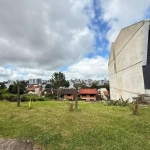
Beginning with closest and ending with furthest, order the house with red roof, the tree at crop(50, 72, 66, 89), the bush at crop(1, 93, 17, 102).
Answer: the bush at crop(1, 93, 17, 102)
the tree at crop(50, 72, 66, 89)
the house with red roof

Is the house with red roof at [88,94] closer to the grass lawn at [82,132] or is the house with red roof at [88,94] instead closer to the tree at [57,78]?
the tree at [57,78]

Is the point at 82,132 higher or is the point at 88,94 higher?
the point at 82,132

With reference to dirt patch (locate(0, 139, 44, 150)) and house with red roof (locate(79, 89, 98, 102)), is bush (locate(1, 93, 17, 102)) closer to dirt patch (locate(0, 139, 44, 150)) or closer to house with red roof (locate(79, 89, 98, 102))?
dirt patch (locate(0, 139, 44, 150))

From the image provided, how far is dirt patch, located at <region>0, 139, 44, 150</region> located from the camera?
3.74 meters

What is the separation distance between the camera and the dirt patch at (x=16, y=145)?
12.3 feet

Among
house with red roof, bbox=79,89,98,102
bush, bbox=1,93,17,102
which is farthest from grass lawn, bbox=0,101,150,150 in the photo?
house with red roof, bbox=79,89,98,102

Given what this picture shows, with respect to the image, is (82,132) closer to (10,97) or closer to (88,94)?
(10,97)

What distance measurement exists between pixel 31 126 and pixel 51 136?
1.22m

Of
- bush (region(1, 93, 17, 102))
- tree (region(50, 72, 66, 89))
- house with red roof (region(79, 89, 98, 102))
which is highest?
tree (region(50, 72, 66, 89))

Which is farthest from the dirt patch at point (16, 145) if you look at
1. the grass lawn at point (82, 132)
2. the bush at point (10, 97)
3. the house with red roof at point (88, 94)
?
the house with red roof at point (88, 94)

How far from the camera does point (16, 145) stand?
3867 mm

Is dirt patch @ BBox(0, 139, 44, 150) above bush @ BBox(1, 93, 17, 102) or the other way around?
the other way around

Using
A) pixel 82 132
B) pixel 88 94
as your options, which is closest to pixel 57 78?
pixel 88 94

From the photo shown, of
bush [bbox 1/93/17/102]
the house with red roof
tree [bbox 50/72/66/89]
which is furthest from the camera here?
the house with red roof
